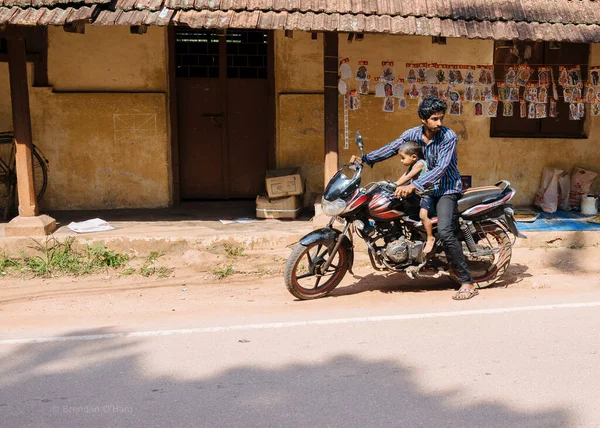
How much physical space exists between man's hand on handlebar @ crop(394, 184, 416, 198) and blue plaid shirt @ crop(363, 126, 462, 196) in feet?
0.16

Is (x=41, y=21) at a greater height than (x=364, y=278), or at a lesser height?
greater

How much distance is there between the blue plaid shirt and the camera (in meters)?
6.33

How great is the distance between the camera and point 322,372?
4789 mm

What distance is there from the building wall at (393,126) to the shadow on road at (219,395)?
5.63m

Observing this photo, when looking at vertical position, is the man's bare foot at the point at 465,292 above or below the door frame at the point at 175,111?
below

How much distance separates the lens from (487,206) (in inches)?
267

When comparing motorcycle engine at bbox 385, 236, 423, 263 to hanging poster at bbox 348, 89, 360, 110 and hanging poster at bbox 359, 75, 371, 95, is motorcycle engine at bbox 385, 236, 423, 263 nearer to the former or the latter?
hanging poster at bbox 348, 89, 360, 110

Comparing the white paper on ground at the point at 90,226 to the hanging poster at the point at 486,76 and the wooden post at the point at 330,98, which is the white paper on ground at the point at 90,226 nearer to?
the wooden post at the point at 330,98

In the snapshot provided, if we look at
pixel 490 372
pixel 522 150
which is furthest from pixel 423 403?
pixel 522 150

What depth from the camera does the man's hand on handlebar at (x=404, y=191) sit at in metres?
6.28

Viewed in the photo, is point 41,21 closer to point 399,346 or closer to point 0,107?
point 0,107

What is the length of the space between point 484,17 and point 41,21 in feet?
16.8

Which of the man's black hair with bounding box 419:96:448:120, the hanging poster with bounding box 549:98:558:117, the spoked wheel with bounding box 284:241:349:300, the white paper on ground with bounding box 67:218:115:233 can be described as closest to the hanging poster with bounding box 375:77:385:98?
the hanging poster with bounding box 549:98:558:117

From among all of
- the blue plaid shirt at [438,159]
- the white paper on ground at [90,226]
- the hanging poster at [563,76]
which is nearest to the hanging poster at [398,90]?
the hanging poster at [563,76]
